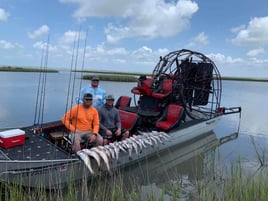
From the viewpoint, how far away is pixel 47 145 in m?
4.51

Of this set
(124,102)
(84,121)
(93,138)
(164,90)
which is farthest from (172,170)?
(124,102)

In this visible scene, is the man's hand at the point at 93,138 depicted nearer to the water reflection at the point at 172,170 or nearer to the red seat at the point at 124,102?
the water reflection at the point at 172,170

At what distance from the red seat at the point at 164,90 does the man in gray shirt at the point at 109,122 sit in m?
2.34

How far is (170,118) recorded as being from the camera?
6.79 meters

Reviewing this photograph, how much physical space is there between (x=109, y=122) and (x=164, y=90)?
2841 millimetres

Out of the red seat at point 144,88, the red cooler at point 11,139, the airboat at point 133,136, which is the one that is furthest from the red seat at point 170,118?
the red cooler at point 11,139

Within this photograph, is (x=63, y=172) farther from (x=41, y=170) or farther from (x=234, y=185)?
(x=234, y=185)

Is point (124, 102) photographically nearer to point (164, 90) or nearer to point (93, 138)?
point (164, 90)

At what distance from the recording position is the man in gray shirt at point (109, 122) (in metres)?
5.32

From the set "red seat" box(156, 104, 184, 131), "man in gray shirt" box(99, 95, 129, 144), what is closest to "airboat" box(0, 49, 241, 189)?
"red seat" box(156, 104, 184, 131)

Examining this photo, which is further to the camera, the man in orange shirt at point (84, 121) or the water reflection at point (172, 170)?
the man in orange shirt at point (84, 121)

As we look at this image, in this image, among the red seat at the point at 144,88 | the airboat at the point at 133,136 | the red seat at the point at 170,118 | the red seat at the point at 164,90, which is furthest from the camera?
the red seat at the point at 144,88

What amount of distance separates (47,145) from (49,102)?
28.9ft

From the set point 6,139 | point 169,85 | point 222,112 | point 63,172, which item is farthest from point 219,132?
point 6,139
